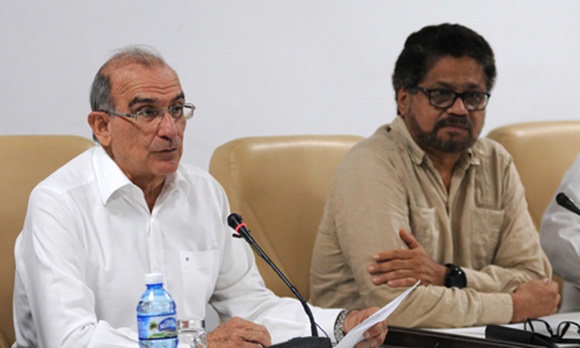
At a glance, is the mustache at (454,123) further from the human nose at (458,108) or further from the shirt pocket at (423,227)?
the shirt pocket at (423,227)

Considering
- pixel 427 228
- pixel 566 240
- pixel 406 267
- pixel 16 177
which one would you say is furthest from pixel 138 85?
pixel 566 240

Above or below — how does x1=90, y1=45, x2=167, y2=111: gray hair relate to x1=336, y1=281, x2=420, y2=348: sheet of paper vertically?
above

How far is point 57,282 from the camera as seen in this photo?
1.96 m

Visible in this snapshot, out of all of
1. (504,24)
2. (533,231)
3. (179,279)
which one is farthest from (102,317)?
(504,24)

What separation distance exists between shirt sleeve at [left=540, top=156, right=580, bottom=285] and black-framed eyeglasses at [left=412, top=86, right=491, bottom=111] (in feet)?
1.59

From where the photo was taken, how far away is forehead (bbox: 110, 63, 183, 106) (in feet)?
7.25

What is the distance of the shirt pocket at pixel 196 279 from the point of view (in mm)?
2314

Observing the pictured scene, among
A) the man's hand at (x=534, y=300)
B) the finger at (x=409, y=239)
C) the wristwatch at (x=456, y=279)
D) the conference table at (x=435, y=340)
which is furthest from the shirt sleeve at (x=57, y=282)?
the man's hand at (x=534, y=300)

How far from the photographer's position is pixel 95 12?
3.04 metres

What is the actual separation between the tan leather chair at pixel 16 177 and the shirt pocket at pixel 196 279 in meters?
0.44

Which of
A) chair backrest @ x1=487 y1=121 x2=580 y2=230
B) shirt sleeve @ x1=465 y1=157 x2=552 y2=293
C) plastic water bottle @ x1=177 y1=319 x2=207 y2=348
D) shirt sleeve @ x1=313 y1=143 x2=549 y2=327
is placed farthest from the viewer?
chair backrest @ x1=487 y1=121 x2=580 y2=230

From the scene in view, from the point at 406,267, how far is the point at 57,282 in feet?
3.38

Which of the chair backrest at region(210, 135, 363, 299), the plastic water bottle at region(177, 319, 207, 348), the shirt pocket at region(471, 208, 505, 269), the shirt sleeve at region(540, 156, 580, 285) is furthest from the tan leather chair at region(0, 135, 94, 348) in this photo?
the shirt sleeve at region(540, 156, 580, 285)

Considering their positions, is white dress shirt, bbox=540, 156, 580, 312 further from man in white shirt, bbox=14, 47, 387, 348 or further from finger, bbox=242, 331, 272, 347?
finger, bbox=242, 331, 272, 347
